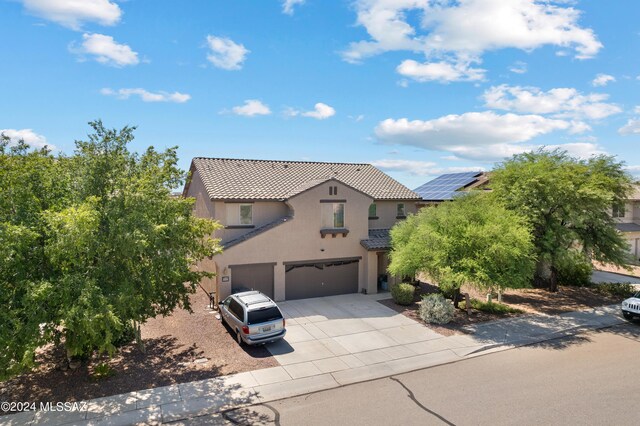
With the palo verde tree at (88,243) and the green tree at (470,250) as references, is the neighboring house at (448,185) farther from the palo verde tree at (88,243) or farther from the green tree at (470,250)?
the palo verde tree at (88,243)

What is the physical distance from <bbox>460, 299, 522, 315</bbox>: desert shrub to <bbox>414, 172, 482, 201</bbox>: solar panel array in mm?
10457

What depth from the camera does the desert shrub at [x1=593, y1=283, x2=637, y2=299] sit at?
2358 centimetres

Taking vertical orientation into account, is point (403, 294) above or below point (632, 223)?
below

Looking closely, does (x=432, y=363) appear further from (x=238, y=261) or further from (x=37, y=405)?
(x=37, y=405)

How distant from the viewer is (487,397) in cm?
1134

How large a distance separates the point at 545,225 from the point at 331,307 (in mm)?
12278

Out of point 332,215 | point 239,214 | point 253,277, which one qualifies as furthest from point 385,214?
point 253,277

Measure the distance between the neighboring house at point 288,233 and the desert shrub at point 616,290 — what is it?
1369 cm

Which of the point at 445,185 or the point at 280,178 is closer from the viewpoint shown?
Result: the point at 280,178

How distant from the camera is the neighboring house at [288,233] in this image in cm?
2025

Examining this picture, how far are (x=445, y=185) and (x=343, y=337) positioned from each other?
72.2ft

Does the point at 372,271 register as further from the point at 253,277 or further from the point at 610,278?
the point at 610,278

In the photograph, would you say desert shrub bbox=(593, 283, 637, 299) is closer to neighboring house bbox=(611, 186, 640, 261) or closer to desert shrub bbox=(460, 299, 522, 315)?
desert shrub bbox=(460, 299, 522, 315)

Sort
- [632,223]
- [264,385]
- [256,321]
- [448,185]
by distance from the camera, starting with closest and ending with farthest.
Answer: [264,385] < [256,321] < [448,185] < [632,223]
